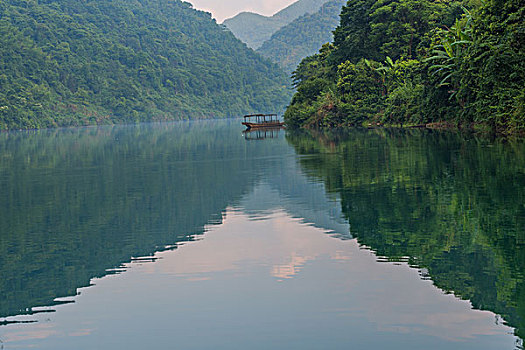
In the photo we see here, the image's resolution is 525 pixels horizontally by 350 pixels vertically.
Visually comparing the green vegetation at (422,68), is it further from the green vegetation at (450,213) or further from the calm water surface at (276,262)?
the calm water surface at (276,262)

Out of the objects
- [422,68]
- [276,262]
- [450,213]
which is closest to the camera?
[276,262]

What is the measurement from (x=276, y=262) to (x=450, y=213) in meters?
6.08

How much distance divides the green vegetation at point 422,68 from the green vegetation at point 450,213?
364 inches

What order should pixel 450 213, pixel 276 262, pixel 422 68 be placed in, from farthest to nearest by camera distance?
pixel 422 68, pixel 450 213, pixel 276 262

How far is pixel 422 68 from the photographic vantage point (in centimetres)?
5719

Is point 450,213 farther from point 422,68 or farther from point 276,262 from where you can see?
point 422,68

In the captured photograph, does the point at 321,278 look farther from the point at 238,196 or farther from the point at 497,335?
the point at 238,196

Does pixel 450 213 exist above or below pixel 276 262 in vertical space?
above

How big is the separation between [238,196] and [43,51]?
176298 mm

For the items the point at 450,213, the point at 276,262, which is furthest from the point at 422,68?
the point at 276,262

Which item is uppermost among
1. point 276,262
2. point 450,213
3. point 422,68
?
point 422,68

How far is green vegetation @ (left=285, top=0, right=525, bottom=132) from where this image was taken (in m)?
42.2

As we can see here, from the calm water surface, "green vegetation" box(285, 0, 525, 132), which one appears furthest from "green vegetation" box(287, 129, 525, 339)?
"green vegetation" box(285, 0, 525, 132)

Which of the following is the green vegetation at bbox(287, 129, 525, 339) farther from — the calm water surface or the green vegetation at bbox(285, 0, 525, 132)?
the green vegetation at bbox(285, 0, 525, 132)
